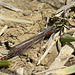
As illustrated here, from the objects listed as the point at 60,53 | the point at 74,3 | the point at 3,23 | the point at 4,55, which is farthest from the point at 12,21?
the point at 74,3

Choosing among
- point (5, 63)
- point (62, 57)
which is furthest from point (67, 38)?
point (5, 63)

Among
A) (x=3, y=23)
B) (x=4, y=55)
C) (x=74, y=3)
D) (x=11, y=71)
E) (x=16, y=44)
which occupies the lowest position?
(x=11, y=71)

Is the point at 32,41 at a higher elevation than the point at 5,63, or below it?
higher

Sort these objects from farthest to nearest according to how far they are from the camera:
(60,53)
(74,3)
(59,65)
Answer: (74,3), (60,53), (59,65)

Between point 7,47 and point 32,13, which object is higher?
point 32,13

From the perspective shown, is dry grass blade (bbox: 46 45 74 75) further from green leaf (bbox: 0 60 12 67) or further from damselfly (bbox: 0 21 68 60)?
green leaf (bbox: 0 60 12 67)

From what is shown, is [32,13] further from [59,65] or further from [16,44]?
[59,65]

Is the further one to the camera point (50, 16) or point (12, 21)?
point (50, 16)

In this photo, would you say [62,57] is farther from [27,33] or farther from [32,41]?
[27,33]

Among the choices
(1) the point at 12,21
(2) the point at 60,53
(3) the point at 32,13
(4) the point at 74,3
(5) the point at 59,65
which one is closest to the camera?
(5) the point at 59,65
